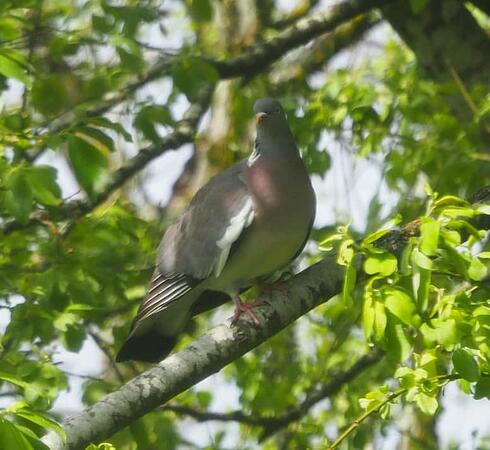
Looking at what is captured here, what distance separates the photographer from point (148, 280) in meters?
4.80

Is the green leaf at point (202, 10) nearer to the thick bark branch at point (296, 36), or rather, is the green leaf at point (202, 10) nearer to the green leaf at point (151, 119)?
the green leaf at point (151, 119)

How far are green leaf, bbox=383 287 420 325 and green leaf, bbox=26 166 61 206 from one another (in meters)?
1.30

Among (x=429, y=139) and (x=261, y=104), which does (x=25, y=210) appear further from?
(x=429, y=139)

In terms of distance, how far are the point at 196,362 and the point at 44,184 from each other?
→ 763 millimetres

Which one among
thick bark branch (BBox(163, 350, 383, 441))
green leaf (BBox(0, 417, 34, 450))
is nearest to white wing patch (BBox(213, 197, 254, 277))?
thick bark branch (BBox(163, 350, 383, 441))

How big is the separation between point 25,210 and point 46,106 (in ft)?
2.77

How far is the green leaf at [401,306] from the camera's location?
2469 millimetres

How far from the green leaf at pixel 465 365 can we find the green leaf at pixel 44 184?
1452 millimetres

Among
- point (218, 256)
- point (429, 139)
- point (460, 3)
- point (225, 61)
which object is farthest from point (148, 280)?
point (460, 3)

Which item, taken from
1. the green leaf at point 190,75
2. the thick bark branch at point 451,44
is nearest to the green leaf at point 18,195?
the green leaf at point 190,75

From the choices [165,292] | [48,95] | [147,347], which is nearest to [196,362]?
[165,292]

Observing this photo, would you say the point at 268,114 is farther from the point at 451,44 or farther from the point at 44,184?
the point at 44,184

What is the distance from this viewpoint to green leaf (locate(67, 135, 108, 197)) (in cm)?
342

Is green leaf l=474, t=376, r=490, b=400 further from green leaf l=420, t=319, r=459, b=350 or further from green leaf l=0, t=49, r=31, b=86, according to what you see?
green leaf l=0, t=49, r=31, b=86
